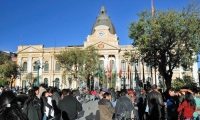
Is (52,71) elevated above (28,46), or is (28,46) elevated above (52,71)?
(28,46)

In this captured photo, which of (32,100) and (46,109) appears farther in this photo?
(46,109)

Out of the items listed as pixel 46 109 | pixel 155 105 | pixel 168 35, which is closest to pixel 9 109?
pixel 46 109

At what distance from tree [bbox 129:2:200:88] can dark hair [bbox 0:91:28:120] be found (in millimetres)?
18898

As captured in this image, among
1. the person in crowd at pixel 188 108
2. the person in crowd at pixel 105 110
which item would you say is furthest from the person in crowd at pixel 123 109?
the person in crowd at pixel 188 108

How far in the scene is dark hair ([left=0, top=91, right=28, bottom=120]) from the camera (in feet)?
8.02

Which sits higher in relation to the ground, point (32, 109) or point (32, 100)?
point (32, 100)

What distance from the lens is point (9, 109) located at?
2.52 m

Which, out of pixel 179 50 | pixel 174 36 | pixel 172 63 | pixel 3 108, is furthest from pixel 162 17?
pixel 3 108

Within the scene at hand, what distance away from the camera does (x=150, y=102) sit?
7867mm

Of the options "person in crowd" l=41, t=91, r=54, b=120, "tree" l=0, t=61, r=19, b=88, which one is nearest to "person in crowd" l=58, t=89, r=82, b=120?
"person in crowd" l=41, t=91, r=54, b=120

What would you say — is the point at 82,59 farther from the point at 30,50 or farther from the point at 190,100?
the point at 190,100

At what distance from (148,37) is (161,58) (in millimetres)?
2793

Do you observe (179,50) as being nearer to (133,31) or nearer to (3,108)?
(133,31)

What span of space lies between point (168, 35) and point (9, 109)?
2027 centimetres
